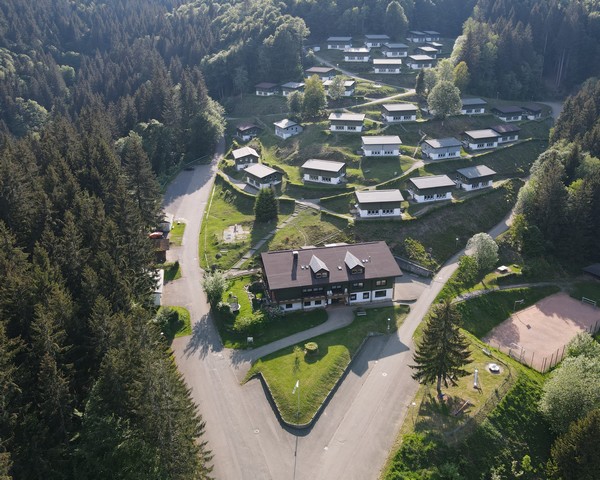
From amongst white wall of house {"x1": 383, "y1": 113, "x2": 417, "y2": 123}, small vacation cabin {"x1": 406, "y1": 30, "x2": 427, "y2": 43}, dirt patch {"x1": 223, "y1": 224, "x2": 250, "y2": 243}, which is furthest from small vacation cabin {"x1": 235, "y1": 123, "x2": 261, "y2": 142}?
small vacation cabin {"x1": 406, "y1": 30, "x2": 427, "y2": 43}

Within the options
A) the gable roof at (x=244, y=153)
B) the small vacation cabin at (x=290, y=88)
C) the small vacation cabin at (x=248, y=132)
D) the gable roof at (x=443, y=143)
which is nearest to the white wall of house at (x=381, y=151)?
the gable roof at (x=443, y=143)

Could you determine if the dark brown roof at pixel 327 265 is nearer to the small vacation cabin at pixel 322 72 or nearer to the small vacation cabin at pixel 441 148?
the small vacation cabin at pixel 441 148

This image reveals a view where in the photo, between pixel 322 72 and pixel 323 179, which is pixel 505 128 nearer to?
pixel 323 179

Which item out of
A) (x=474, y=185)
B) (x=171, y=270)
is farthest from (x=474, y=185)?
(x=171, y=270)

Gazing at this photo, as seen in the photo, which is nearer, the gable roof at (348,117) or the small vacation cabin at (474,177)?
the small vacation cabin at (474,177)

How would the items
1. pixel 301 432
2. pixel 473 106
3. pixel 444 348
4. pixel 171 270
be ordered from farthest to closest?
pixel 473 106
pixel 171 270
pixel 444 348
pixel 301 432

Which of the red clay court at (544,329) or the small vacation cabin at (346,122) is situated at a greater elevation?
A: the small vacation cabin at (346,122)

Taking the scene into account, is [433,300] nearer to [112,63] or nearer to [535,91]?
[535,91]

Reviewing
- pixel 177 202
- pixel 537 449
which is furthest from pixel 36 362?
pixel 177 202
